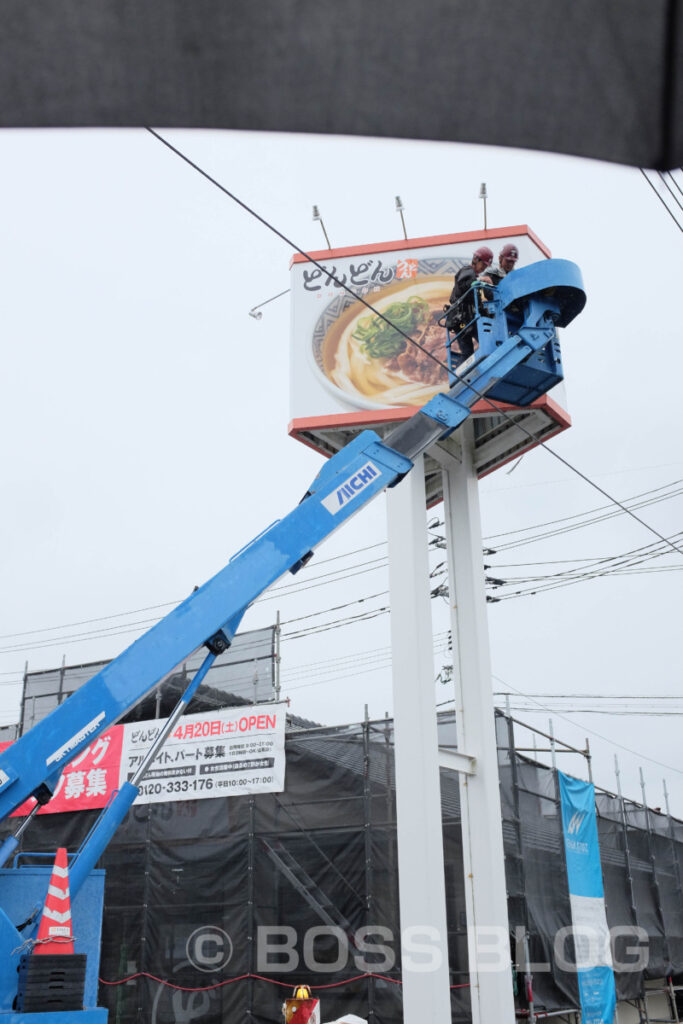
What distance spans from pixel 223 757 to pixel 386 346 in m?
7.61

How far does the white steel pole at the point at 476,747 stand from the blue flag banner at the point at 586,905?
5660 millimetres

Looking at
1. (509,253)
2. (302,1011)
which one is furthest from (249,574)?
(509,253)

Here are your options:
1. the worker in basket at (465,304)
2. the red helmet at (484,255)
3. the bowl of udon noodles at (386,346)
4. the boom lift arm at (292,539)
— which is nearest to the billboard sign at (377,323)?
the bowl of udon noodles at (386,346)

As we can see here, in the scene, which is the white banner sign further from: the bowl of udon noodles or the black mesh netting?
the bowl of udon noodles

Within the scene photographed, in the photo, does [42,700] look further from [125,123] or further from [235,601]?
[125,123]

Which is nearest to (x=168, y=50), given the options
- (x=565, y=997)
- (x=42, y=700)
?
(x=565, y=997)

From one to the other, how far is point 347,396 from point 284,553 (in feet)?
13.0

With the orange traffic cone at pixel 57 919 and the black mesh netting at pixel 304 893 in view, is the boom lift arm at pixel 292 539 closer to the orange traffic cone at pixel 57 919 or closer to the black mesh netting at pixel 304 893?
the orange traffic cone at pixel 57 919

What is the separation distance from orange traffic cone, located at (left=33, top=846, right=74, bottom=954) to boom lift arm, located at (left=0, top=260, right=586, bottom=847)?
2.05 feet

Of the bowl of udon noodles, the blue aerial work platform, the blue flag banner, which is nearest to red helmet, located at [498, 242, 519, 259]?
the bowl of udon noodles

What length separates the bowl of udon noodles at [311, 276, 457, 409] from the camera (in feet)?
35.1

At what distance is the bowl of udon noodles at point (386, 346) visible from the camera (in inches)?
422

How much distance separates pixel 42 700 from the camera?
18.6m

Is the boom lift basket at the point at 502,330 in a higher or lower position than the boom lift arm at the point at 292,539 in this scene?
higher
